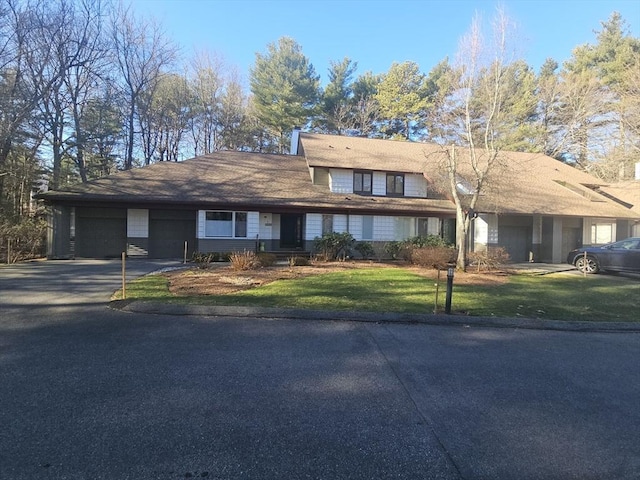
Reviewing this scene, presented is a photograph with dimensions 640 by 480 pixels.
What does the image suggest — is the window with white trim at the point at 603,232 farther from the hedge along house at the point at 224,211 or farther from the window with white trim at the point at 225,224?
the window with white trim at the point at 225,224

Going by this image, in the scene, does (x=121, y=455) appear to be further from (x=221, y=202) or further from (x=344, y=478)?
(x=221, y=202)

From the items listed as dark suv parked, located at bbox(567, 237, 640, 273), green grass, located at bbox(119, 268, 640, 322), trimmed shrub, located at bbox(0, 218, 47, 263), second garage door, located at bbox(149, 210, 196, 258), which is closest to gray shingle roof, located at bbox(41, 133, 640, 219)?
second garage door, located at bbox(149, 210, 196, 258)

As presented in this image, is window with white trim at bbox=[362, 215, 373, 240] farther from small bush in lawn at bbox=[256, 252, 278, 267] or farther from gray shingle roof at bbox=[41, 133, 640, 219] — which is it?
small bush in lawn at bbox=[256, 252, 278, 267]

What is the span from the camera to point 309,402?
12.2 feet

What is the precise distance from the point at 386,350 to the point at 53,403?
12.6ft

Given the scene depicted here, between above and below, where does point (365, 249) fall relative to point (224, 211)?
below

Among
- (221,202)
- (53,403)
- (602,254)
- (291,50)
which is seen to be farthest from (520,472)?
(291,50)

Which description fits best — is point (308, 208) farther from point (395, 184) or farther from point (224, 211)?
point (395, 184)

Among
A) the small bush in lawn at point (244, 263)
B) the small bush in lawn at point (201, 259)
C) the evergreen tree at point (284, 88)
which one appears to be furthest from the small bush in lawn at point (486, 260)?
the evergreen tree at point (284, 88)

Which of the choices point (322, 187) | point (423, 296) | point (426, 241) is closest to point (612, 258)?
point (426, 241)

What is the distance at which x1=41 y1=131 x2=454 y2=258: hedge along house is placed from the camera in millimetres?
18562

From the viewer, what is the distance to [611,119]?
25688 millimetres

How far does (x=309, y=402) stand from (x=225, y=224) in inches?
668

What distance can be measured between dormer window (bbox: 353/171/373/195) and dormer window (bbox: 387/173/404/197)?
1.18m
